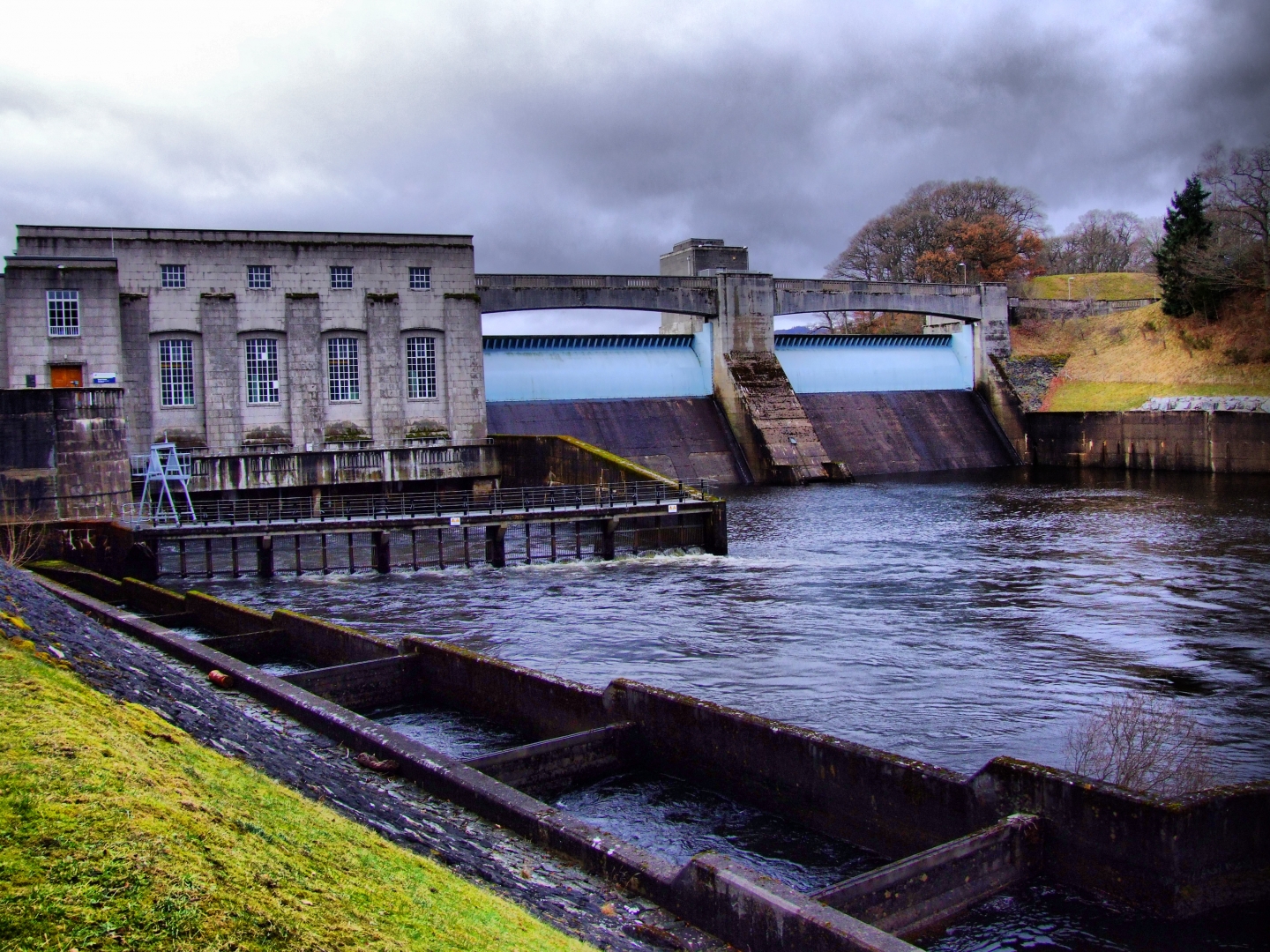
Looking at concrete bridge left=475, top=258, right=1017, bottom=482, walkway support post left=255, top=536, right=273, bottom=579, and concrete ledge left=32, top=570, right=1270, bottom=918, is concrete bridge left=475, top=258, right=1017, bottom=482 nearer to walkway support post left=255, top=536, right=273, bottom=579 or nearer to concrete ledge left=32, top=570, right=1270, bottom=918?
walkway support post left=255, top=536, right=273, bottom=579

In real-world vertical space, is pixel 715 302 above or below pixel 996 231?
below

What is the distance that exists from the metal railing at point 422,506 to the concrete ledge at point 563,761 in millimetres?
18675

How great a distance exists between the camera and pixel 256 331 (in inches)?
1602

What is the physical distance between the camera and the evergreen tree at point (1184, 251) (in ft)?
178

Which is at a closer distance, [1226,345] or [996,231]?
[1226,345]

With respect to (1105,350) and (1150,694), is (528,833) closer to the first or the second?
(1150,694)

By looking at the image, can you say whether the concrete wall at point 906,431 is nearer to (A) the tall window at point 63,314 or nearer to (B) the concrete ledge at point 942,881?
(A) the tall window at point 63,314

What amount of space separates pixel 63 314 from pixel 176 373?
427 centimetres

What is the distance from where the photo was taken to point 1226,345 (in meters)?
51.2

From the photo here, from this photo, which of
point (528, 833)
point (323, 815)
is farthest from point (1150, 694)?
point (323, 815)

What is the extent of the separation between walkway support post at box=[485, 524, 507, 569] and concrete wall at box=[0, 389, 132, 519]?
10067 mm

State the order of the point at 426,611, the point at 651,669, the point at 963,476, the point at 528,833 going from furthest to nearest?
the point at 963,476, the point at 426,611, the point at 651,669, the point at 528,833

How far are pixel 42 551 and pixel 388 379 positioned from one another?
16.2m

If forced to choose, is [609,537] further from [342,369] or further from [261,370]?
[261,370]
